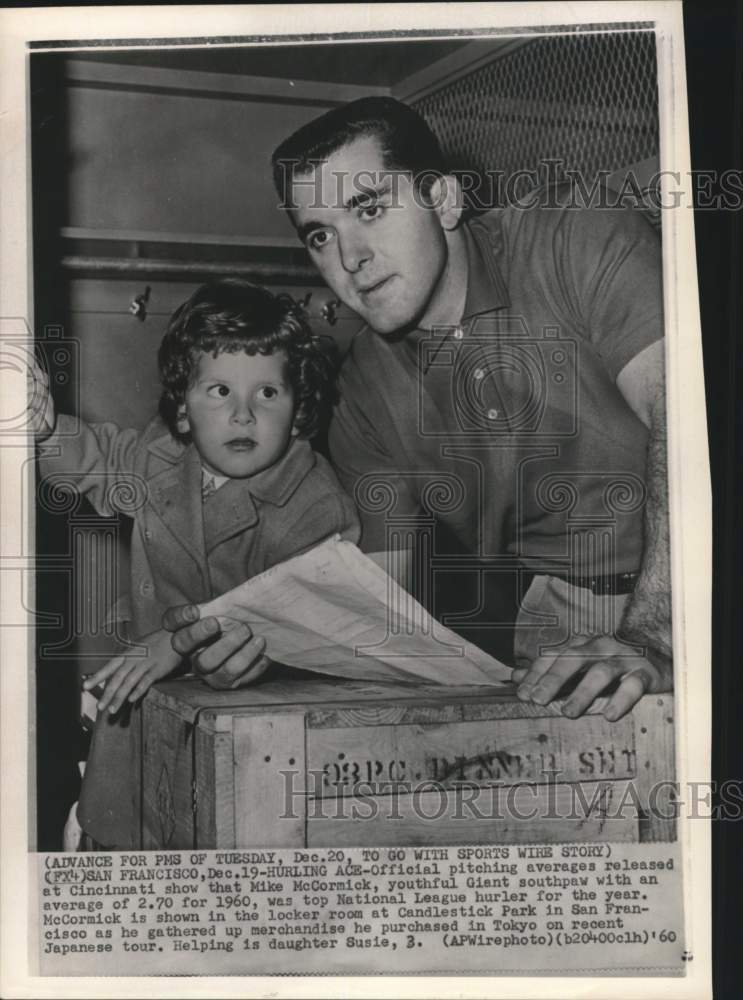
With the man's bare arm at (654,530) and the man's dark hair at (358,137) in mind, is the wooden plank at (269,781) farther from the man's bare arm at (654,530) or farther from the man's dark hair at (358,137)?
the man's dark hair at (358,137)

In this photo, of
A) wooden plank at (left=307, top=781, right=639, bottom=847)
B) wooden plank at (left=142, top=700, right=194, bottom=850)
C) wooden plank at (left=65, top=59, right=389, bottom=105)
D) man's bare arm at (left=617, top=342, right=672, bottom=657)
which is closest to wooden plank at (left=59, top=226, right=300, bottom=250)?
wooden plank at (left=65, top=59, right=389, bottom=105)

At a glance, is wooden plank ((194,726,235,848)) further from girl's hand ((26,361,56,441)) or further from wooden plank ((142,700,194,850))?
girl's hand ((26,361,56,441))

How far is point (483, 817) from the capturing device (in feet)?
4.91

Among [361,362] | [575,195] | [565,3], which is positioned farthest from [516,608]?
[565,3]

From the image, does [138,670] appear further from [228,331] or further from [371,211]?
[371,211]

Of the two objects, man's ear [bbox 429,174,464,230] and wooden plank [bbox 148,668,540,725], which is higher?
man's ear [bbox 429,174,464,230]

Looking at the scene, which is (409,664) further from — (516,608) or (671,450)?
(671,450)

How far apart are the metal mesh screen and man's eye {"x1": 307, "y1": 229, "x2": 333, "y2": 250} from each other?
8.6 inches

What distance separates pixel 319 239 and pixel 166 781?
2.72ft

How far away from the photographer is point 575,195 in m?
1.53

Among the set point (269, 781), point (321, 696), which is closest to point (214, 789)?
point (269, 781)

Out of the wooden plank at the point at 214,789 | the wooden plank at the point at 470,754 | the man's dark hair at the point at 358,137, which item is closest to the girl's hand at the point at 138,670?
the wooden plank at the point at 214,789

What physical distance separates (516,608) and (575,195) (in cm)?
62

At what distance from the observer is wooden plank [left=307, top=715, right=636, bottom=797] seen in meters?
1.48
